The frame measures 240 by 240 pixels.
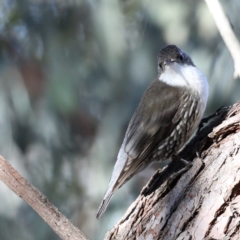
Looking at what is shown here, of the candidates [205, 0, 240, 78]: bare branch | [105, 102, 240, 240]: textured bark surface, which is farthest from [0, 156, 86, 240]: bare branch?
[205, 0, 240, 78]: bare branch

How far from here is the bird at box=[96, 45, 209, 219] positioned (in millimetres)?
2268

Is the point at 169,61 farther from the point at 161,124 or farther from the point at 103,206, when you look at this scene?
the point at 103,206

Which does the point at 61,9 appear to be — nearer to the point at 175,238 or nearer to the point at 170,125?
the point at 170,125

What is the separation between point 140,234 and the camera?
179 centimetres

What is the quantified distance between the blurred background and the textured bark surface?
124cm

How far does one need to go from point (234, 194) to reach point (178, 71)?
3.19 ft

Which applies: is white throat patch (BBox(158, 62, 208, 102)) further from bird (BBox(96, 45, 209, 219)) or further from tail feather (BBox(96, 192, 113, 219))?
tail feather (BBox(96, 192, 113, 219))

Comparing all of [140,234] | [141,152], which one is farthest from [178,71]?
[140,234]

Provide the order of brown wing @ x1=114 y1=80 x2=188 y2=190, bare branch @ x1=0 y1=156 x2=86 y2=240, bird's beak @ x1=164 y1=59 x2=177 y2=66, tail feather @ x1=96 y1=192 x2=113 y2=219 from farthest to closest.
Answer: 1. bird's beak @ x1=164 y1=59 x2=177 y2=66
2. brown wing @ x1=114 y1=80 x2=188 y2=190
3. tail feather @ x1=96 y1=192 x2=113 y2=219
4. bare branch @ x1=0 y1=156 x2=86 y2=240

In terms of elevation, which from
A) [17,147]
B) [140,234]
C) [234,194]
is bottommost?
[17,147]

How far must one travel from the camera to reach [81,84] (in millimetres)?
3324

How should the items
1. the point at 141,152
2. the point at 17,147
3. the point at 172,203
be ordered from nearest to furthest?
1. the point at 172,203
2. the point at 141,152
3. the point at 17,147

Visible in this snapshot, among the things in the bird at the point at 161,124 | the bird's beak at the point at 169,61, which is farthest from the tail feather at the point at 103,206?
the bird's beak at the point at 169,61

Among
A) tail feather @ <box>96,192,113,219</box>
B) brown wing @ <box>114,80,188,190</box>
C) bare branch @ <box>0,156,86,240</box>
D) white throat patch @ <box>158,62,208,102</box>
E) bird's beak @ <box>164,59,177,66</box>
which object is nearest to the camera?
bare branch @ <box>0,156,86,240</box>
